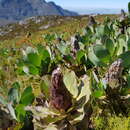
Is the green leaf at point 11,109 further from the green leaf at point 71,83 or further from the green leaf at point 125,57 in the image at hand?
the green leaf at point 125,57

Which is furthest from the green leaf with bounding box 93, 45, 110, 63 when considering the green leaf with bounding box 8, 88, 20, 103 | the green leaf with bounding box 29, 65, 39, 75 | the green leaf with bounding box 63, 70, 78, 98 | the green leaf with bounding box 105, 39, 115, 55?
the green leaf with bounding box 29, 65, 39, 75

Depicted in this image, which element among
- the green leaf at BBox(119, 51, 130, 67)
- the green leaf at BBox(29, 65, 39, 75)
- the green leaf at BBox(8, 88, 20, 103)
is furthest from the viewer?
the green leaf at BBox(29, 65, 39, 75)

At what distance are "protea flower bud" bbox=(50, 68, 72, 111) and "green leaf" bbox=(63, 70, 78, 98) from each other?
0.09 metres

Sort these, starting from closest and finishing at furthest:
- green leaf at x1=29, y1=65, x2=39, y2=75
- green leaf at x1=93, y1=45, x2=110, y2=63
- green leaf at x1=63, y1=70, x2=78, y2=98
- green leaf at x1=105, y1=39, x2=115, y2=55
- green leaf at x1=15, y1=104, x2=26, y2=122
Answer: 1. green leaf at x1=63, y1=70, x2=78, y2=98
2. green leaf at x1=15, y1=104, x2=26, y2=122
3. green leaf at x1=93, y1=45, x2=110, y2=63
4. green leaf at x1=105, y1=39, x2=115, y2=55
5. green leaf at x1=29, y1=65, x2=39, y2=75

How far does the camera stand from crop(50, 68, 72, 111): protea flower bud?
9.64ft

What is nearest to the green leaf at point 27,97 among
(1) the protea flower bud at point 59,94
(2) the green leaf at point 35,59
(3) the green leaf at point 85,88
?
(1) the protea flower bud at point 59,94

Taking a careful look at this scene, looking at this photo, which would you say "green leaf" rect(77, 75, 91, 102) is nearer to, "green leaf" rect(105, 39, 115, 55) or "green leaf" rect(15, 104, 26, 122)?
"green leaf" rect(15, 104, 26, 122)

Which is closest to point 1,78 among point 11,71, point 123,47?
point 11,71

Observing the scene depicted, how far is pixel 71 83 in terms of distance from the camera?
10.5 feet

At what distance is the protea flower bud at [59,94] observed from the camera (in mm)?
2938

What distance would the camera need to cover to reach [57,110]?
3055 mm

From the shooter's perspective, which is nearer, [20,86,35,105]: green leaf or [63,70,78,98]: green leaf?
[63,70,78,98]: green leaf

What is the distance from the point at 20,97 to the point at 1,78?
3.56 metres

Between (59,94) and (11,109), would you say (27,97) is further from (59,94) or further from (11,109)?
(59,94)
